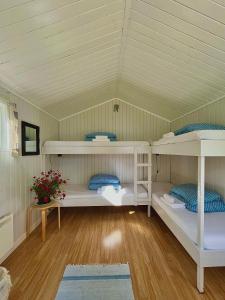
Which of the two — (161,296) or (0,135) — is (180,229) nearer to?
(161,296)

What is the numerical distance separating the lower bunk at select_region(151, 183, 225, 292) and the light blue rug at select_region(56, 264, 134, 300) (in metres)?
0.63

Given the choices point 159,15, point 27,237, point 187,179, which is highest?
point 159,15

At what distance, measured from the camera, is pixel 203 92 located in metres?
2.57

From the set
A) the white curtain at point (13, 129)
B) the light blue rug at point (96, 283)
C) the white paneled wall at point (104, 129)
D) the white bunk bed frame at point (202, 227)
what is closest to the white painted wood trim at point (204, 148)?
the white bunk bed frame at point (202, 227)

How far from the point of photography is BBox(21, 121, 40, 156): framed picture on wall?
8.38 ft

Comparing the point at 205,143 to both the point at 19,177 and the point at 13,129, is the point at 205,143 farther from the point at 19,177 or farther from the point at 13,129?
the point at 19,177

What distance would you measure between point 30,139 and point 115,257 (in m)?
1.99

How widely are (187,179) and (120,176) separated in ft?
4.70

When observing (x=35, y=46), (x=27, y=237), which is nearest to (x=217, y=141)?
(x=35, y=46)

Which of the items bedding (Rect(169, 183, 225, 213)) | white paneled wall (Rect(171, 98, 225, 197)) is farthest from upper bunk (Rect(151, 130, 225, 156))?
white paneled wall (Rect(171, 98, 225, 197))

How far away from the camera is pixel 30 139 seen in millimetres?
2783

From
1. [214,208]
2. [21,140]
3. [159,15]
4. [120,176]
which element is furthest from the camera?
[120,176]

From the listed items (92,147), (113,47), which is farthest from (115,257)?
(113,47)

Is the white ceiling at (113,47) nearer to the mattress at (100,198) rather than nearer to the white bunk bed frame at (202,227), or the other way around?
the white bunk bed frame at (202,227)
